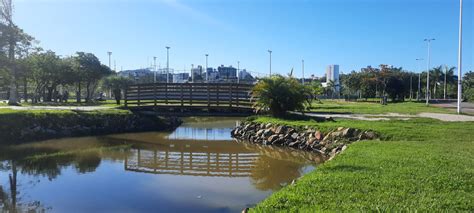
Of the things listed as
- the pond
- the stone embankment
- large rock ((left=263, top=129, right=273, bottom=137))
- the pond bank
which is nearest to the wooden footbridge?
the pond bank

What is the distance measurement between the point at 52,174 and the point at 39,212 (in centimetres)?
516

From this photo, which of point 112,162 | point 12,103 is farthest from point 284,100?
point 12,103

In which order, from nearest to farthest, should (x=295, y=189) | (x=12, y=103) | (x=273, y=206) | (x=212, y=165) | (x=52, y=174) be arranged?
(x=273, y=206), (x=295, y=189), (x=52, y=174), (x=212, y=165), (x=12, y=103)

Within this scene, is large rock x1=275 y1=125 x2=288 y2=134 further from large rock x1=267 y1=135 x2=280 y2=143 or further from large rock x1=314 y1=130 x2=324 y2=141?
large rock x1=314 y1=130 x2=324 y2=141

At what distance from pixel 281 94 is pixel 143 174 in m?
13.6

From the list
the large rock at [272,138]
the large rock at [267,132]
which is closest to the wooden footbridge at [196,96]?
the large rock at [267,132]

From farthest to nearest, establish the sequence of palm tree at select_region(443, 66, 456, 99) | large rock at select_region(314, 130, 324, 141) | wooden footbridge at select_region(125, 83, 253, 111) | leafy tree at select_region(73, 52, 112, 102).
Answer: palm tree at select_region(443, 66, 456, 99), leafy tree at select_region(73, 52, 112, 102), wooden footbridge at select_region(125, 83, 253, 111), large rock at select_region(314, 130, 324, 141)

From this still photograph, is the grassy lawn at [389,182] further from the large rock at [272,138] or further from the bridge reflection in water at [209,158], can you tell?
the large rock at [272,138]

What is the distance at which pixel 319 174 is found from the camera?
9922 mm

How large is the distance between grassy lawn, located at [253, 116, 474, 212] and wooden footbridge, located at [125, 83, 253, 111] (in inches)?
685

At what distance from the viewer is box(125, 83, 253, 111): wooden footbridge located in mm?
31691

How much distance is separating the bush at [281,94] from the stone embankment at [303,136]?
5.34 ft

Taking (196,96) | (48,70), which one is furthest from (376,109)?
(48,70)

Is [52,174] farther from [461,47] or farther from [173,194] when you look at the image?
[461,47]
